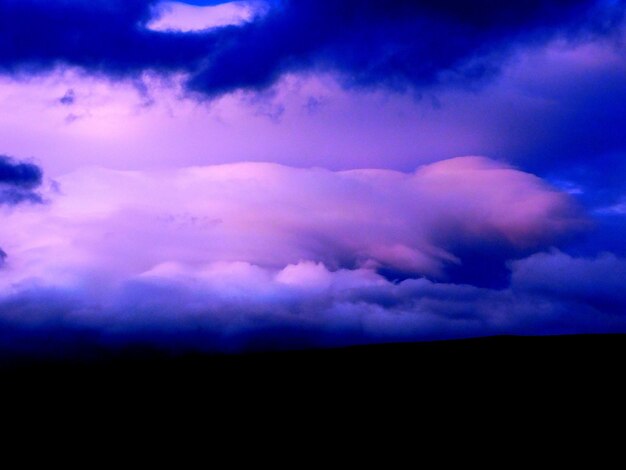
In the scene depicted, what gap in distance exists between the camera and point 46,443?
1917cm

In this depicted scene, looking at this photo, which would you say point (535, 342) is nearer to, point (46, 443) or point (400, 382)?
point (400, 382)

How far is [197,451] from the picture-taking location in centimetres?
1761

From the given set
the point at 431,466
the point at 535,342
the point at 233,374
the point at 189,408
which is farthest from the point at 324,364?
the point at 431,466

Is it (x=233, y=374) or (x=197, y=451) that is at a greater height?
(x=233, y=374)

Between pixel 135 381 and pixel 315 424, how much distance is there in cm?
959

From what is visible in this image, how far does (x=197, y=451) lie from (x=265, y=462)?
2028 millimetres

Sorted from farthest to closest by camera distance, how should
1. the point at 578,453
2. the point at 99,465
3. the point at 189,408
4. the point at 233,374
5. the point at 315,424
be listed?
the point at 233,374 → the point at 189,408 → the point at 315,424 → the point at 99,465 → the point at 578,453

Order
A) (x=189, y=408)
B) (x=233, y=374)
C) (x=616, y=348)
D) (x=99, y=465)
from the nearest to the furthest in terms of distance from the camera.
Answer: (x=99, y=465) → (x=189, y=408) → (x=616, y=348) → (x=233, y=374)

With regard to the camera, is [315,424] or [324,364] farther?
[324,364]

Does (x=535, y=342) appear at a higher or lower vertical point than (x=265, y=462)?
higher

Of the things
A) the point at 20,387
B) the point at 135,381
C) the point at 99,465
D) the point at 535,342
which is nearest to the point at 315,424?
the point at 99,465

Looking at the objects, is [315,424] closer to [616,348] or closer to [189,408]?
[189,408]

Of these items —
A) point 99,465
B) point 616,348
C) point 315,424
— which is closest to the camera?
point 99,465

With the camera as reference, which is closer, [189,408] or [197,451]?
[197,451]
